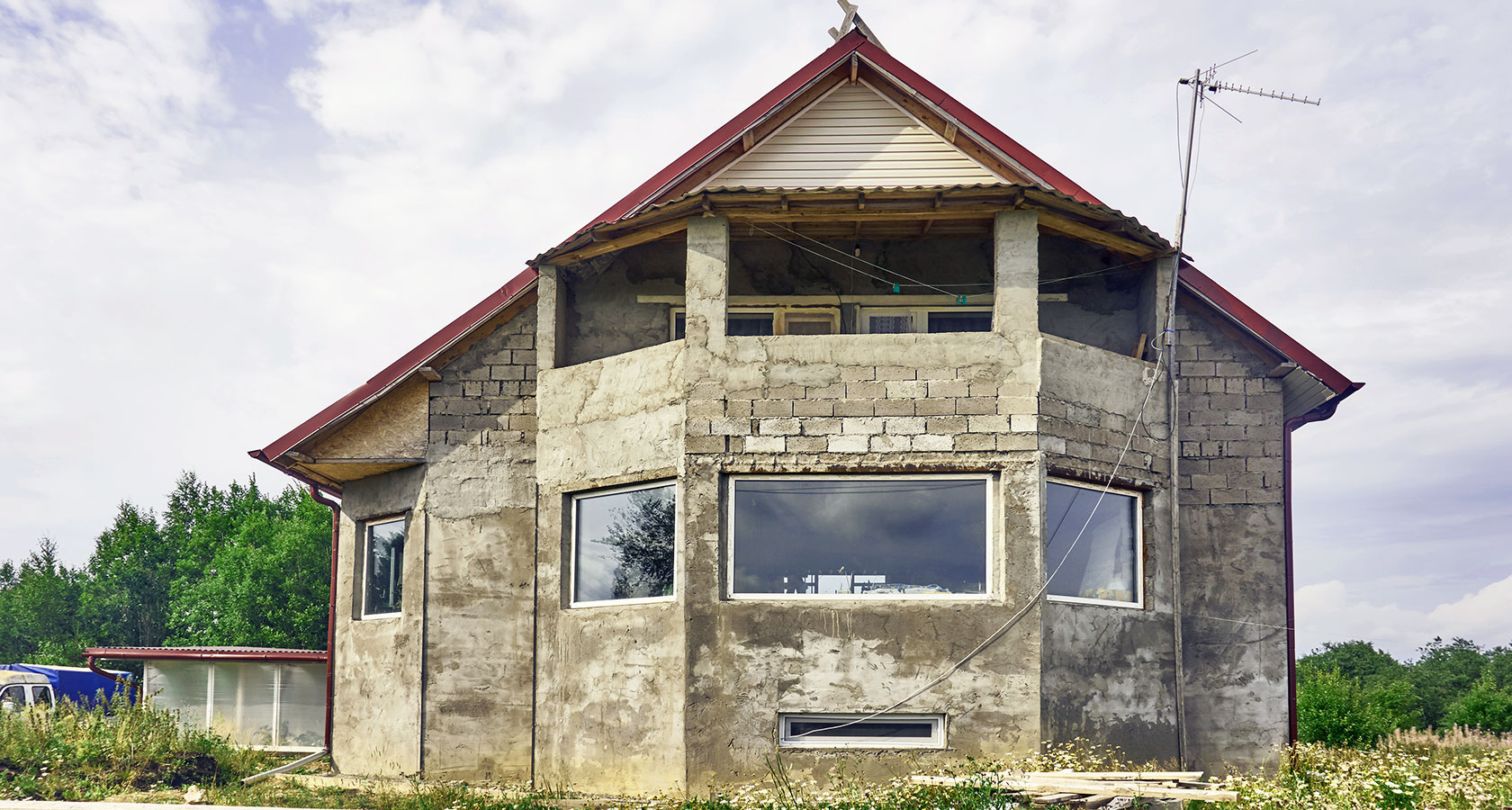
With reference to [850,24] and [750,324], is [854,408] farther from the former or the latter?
[850,24]

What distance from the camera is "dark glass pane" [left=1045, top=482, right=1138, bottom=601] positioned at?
11.5 meters

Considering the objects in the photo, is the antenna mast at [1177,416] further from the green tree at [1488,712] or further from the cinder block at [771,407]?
the green tree at [1488,712]

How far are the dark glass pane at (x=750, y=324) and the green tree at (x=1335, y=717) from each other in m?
12.7

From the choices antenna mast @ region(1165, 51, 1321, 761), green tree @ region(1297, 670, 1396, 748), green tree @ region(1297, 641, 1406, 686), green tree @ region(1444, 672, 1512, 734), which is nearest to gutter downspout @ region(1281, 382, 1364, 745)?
antenna mast @ region(1165, 51, 1321, 761)

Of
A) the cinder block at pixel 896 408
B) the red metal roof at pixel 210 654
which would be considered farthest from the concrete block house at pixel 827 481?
the red metal roof at pixel 210 654

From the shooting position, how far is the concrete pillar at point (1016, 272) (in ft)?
38.2

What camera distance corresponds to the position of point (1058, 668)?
11.1m

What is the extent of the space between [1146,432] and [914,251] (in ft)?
10.2

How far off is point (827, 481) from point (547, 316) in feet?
12.3

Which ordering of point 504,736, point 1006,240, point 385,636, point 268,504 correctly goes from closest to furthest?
point 1006,240
point 504,736
point 385,636
point 268,504

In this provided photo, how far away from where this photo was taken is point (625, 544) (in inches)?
479

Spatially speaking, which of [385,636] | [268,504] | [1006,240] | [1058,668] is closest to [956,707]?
[1058,668]

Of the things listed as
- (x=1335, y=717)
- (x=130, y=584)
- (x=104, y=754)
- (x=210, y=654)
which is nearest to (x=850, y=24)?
(x=104, y=754)

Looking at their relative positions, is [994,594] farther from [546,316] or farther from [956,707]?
[546,316]
